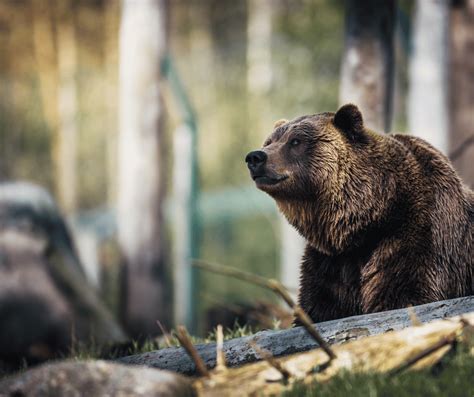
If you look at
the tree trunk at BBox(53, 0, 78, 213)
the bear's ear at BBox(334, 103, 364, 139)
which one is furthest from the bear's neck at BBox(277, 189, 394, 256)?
the tree trunk at BBox(53, 0, 78, 213)

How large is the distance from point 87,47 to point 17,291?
17.8m

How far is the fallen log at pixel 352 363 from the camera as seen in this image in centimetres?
325

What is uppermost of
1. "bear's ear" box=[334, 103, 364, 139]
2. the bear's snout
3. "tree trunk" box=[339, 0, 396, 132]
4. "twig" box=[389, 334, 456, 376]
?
"tree trunk" box=[339, 0, 396, 132]

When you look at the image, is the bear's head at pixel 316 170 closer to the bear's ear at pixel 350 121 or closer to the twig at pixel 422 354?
the bear's ear at pixel 350 121

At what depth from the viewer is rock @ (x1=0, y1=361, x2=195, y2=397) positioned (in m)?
2.99

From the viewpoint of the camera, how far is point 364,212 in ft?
15.0

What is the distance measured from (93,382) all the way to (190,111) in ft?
21.3

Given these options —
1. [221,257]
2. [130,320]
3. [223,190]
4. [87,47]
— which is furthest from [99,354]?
[87,47]

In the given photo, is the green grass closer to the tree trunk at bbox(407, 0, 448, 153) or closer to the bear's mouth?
the bear's mouth

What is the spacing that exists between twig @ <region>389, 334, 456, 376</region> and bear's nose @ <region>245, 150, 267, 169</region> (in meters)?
1.61

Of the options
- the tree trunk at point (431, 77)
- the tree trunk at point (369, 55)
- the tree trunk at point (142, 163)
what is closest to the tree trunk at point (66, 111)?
the tree trunk at point (142, 163)

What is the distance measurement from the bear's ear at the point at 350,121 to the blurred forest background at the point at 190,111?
2.15 meters

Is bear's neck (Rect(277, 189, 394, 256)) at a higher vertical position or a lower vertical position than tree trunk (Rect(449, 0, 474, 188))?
lower

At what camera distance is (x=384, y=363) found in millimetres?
3309
